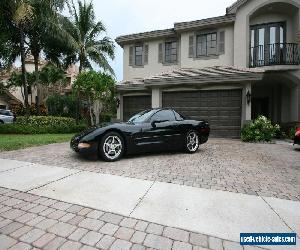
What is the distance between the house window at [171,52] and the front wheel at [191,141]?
9.48 meters

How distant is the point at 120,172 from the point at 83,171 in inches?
30.3

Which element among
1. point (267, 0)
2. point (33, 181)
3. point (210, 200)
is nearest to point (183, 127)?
point (210, 200)

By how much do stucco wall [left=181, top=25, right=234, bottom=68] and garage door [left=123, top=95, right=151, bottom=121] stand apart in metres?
3.38

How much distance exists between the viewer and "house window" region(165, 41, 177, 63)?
16.0 m

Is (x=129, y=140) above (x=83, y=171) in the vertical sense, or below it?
above

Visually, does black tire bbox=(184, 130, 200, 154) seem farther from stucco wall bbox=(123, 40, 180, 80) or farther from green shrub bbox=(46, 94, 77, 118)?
green shrub bbox=(46, 94, 77, 118)

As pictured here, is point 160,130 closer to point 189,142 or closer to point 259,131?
point 189,142

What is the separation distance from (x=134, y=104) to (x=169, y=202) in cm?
1195

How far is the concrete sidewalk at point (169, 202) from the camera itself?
9.12 ft

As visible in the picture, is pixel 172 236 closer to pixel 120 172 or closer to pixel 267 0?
pixel 120 172

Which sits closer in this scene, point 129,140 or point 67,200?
point 67,200

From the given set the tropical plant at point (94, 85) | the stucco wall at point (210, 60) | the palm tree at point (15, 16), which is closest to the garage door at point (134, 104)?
the tropical plant at point (94, 85)

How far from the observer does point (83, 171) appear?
194 inches

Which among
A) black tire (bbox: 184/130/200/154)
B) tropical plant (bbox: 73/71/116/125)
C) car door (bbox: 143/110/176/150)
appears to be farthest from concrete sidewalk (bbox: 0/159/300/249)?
tropical plant (bbox: 73/71/116/125)
